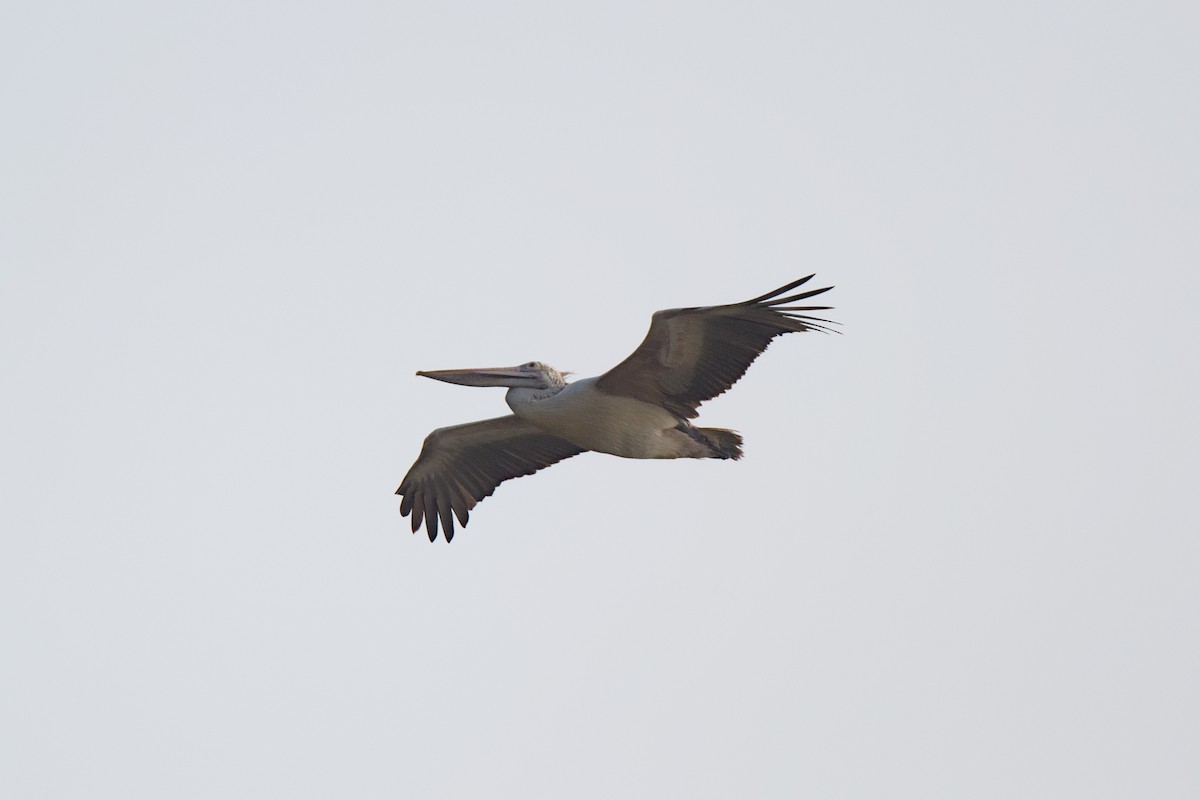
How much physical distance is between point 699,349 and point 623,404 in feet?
2.38

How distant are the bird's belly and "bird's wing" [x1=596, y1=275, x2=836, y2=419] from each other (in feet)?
0.33

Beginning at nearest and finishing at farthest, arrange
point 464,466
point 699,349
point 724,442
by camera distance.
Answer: point 699,349 < point 724,442 < point 464,466

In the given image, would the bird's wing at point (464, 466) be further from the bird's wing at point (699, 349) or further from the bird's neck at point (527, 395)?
the bird's wing at point (699, 349)

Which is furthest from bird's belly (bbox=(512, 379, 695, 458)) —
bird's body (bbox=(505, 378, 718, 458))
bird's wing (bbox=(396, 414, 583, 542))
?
bird's wing (bbox=(396, 414, 583, 542))

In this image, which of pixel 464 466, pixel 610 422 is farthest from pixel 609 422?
pixel 464 466

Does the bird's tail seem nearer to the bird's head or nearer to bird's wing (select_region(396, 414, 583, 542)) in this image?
the bird's head

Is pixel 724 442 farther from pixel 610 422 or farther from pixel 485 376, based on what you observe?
pixel 485 376

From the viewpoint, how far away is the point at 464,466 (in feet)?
42.1

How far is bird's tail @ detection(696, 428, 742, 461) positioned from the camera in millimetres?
11117

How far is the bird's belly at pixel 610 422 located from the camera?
10867 mm

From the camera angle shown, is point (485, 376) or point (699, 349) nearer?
point (699, 349)

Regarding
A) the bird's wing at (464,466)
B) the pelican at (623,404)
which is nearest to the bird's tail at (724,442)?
the pelican at (623,404)

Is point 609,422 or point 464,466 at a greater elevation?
point 464,466

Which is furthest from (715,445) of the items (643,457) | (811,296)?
(811,296)
